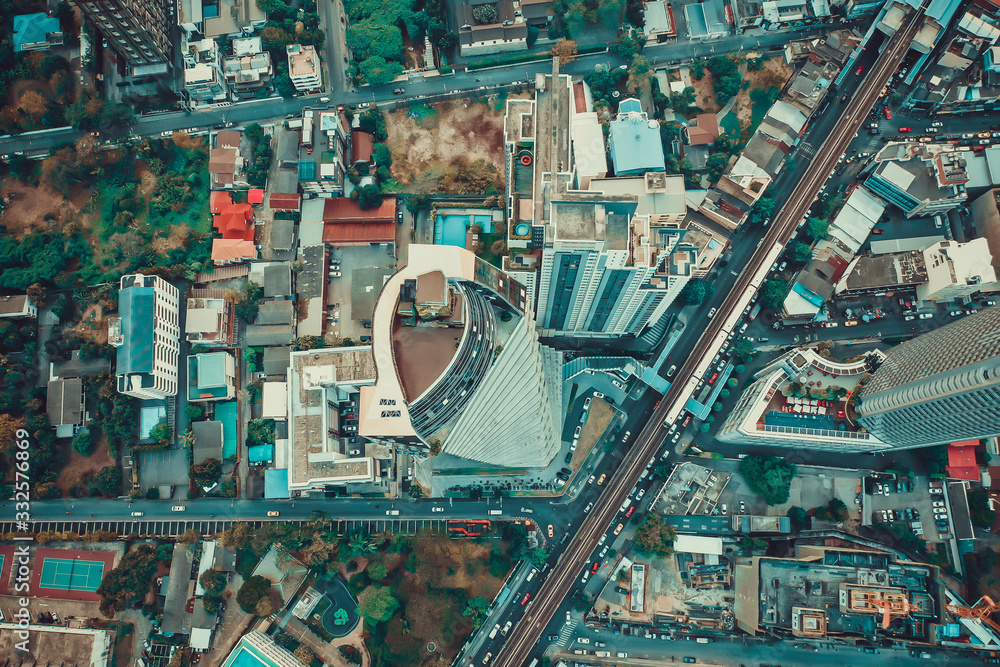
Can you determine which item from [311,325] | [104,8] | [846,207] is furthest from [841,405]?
[104,8]

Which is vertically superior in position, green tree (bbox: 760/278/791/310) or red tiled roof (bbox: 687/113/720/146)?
red tiled roof (bbox: 687/113/720/146)

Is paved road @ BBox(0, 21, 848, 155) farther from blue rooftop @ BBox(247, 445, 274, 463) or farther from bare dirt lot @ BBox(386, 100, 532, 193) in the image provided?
blue rooftop @ BBox(247, 445, 274, 463)

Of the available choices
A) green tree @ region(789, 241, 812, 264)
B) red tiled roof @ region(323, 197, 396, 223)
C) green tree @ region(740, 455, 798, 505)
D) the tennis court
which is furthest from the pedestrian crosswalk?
the tennis court

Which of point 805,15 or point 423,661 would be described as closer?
point 423,661

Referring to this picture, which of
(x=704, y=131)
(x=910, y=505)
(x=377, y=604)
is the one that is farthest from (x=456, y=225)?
(x=910, y=505)

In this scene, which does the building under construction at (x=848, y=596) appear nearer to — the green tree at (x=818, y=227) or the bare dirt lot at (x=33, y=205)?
the green tree at (x=818, y=227)

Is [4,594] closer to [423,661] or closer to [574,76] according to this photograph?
[423,661]
